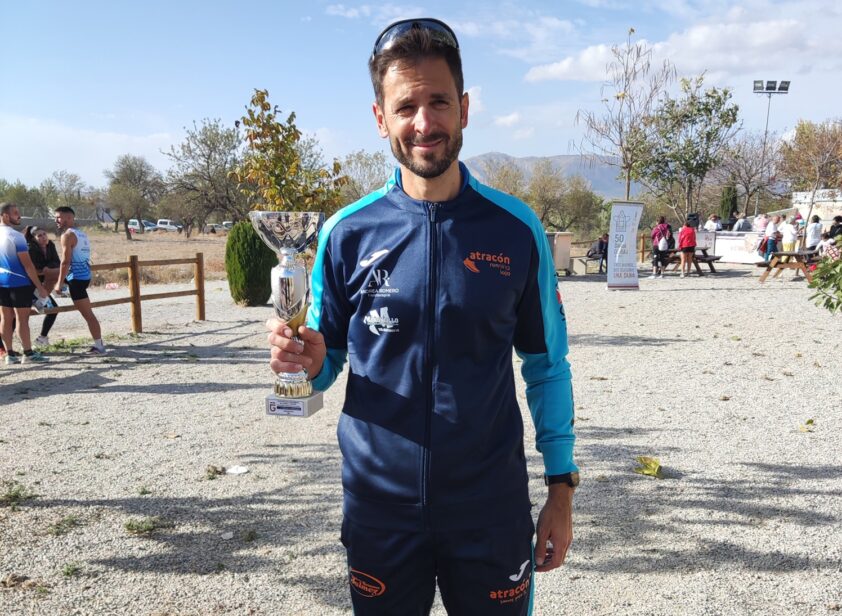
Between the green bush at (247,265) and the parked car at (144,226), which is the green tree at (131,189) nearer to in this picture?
the parked car at (144,226)

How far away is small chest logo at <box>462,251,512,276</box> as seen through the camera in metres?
1.78

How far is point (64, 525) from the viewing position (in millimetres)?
4250

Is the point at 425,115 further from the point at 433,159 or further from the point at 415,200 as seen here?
the point at 415,200

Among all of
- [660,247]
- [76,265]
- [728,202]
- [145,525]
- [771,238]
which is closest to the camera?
[145,525]

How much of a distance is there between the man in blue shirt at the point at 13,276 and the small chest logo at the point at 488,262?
27.8 feet

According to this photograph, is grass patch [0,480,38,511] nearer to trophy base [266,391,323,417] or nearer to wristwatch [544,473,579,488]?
trophy base [266,391,323,417]

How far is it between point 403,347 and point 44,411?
6.55 metres

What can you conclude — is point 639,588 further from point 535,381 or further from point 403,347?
point 403,347

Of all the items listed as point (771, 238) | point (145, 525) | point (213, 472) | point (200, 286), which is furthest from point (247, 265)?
point (771, 238)

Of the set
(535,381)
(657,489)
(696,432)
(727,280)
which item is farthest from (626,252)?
(535,381)

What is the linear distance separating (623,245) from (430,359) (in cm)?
1656

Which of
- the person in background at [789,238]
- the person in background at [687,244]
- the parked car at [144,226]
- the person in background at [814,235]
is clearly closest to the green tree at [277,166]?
the person in background at [687,244]

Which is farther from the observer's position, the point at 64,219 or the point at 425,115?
the point at 64,219

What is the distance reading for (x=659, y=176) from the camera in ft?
103
